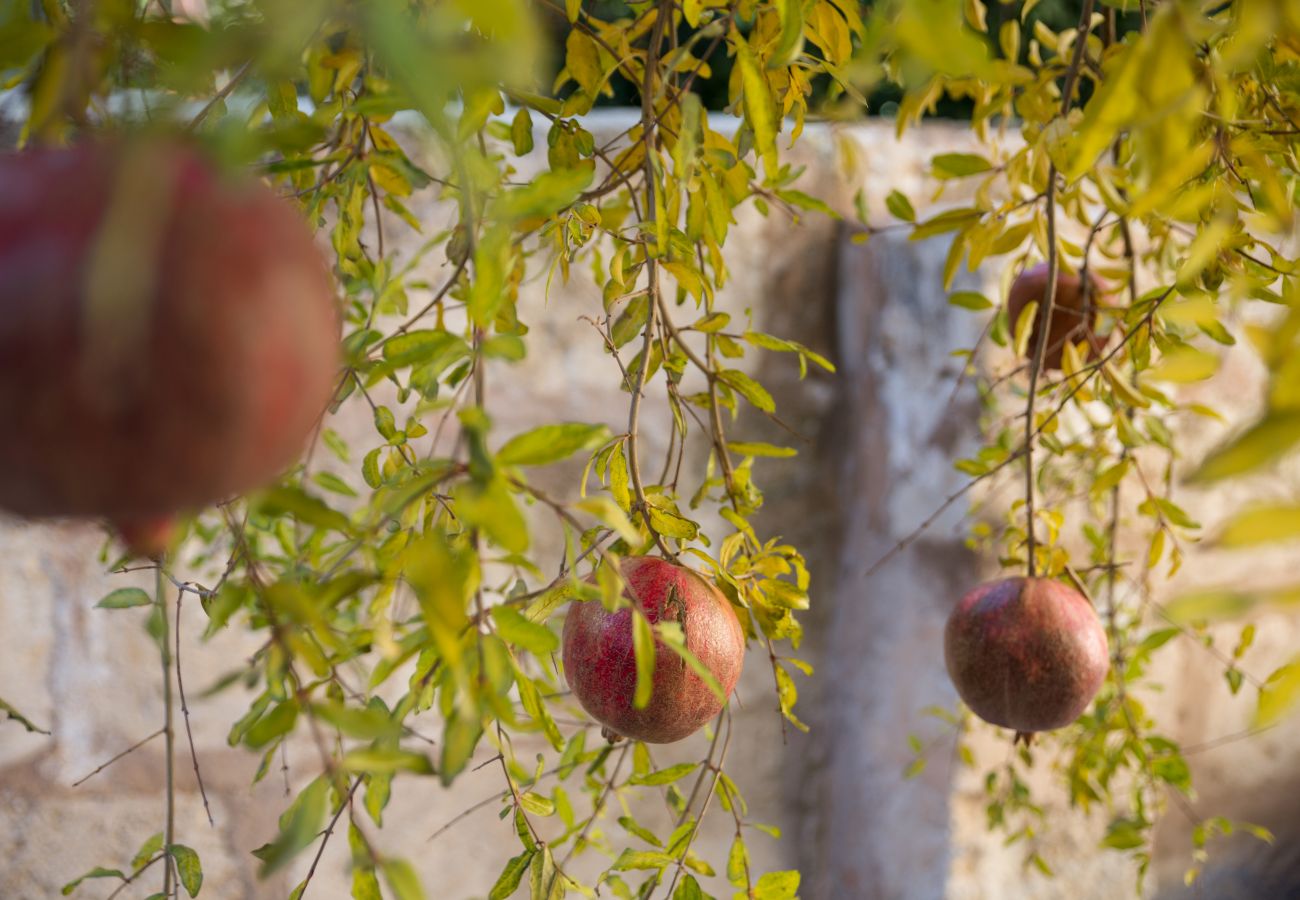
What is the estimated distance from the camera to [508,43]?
0.21 metres

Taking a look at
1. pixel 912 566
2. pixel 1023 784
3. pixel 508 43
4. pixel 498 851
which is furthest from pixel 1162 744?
pixel 508 43

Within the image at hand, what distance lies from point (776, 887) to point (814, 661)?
64cm

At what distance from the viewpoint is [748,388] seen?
0.61 meters

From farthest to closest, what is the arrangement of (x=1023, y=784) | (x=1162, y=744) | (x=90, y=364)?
1. (x=1023, y=784)
2. (x=1162, y=744)
3. (x=90, y=364)

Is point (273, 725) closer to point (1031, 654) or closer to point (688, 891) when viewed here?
point (688, 891)

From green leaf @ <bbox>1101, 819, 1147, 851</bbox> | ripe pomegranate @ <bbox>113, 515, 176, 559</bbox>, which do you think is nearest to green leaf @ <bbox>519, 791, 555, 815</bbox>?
ripe pomegranate @ <bbox>113, 515, 176, 559</bbox>

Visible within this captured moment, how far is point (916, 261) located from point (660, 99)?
592 mm

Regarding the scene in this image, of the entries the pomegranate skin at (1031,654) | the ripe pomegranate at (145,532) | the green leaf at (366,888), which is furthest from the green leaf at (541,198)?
the pomegranate skin at (1031,654)

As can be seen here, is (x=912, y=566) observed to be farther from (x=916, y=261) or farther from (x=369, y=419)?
(x=369, y=419)

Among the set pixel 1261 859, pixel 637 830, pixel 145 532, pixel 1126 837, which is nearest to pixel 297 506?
pixel 145 532

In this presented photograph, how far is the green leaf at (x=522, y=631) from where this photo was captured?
13.3 inches

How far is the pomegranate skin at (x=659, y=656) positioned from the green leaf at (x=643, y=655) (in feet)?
0.46

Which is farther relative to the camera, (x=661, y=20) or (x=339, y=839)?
(x=339, y=839)

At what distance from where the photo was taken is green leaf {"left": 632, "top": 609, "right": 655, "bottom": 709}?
1.11 ft
